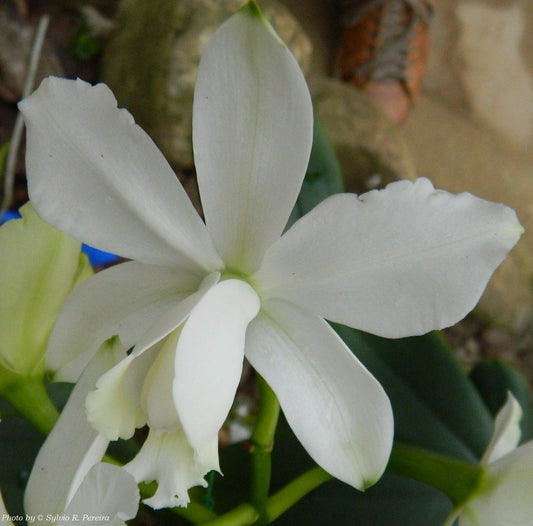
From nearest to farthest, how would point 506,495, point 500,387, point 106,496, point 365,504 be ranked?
1. point 106,496
2. point 506,495
3. point 365,504
4. point 500,387

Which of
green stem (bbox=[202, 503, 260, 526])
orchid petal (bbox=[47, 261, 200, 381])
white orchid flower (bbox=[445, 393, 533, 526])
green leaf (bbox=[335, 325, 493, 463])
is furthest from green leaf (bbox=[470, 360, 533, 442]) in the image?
orchid petal (bbox=[47, 261, 200, 381])

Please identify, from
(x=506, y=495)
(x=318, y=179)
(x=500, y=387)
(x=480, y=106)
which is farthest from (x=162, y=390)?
(x=480, y=106)

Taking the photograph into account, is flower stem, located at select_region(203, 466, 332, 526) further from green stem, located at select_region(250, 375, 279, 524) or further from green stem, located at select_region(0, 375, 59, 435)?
green stem, located at select_region(0, 375, 59, 435)

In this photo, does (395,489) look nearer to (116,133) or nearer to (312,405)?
(312,405)

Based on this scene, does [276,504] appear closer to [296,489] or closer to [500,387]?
[296,489]

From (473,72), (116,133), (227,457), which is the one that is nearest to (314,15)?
(473,72)
